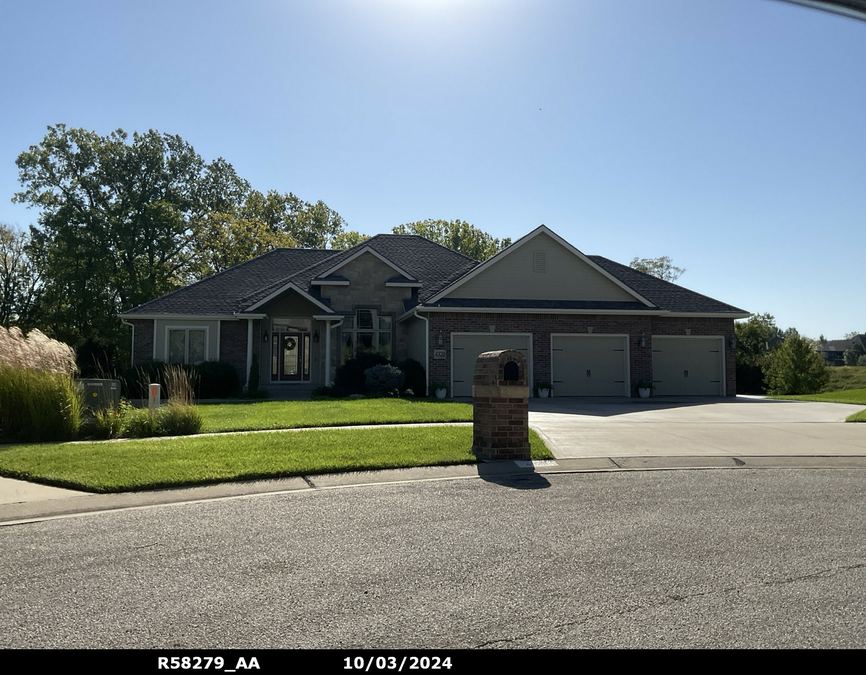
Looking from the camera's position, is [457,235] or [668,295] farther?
[457,235]

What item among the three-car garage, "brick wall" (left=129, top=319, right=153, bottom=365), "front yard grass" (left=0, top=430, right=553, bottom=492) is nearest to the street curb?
"front yard grass" (left=0, top=430, right=553, bottom=492)

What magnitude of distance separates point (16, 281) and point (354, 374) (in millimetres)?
33762

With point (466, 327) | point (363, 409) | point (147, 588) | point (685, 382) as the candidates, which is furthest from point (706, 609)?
point (685, 382)

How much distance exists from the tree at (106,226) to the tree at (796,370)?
35.8 metres

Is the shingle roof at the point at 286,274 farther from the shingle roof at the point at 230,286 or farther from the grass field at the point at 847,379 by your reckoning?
the grass field at the point at 847,379

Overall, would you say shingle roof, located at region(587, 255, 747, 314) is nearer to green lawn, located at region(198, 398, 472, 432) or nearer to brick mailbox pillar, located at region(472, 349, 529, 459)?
green lawn, located at region(198, 398, 472, 432)

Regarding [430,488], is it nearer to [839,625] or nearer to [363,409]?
[839,625]

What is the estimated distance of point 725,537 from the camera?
549cm

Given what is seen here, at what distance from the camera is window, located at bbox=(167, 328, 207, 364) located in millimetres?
24625

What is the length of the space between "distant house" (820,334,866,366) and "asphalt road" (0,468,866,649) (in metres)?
101

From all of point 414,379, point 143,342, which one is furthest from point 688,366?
point 143,342

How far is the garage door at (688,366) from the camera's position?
2438 centimetres

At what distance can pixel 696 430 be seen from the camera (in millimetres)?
12789
